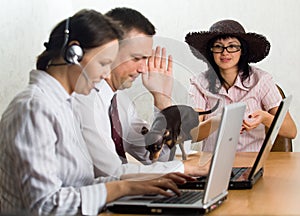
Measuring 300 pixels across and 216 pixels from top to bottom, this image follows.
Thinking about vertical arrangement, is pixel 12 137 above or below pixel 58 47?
below

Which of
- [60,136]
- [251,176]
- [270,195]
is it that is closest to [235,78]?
[251,176]

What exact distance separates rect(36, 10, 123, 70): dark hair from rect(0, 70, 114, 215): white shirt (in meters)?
0.06

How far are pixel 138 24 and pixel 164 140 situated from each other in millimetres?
344

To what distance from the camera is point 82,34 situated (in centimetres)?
149

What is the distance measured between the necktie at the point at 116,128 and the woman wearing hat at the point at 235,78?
658 mm

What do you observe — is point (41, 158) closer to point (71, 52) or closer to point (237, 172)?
point (71, 52)

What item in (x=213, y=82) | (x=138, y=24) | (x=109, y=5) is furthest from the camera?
(x=109, y=5)

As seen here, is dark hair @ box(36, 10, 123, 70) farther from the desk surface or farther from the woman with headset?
the desk surface

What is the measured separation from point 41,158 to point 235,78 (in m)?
1.46

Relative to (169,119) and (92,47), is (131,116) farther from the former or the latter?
(92,47)

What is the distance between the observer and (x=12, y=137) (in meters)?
1.31

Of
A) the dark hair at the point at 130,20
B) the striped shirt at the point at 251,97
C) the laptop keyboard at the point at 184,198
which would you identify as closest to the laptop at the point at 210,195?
the laptop keyboard at the point at 184,198

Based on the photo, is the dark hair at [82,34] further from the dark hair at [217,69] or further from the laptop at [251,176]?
the dark hair at [217,69]

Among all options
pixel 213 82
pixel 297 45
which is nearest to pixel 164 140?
pixel 213 82
